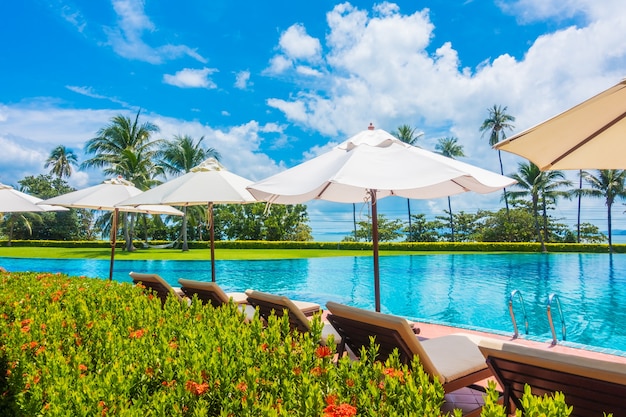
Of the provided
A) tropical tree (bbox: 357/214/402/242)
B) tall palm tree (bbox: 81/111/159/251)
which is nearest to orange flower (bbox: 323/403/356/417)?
tall palm tree (bbox: 81/111/159/251)

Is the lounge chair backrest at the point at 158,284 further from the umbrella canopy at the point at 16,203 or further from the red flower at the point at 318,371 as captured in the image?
the umbrella canopy at the point at 16,203

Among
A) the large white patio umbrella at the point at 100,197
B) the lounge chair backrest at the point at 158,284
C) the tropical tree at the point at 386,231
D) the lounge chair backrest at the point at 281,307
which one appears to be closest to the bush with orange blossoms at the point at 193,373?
the lounge chair backrest at the point at 281,307

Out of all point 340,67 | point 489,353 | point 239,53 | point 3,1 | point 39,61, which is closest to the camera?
point 489,353

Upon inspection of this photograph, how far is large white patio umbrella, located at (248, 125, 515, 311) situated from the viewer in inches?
158

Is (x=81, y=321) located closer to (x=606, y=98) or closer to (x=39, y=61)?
(x=606, y=98)

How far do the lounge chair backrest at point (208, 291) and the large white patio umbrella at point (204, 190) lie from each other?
1832 millimetres

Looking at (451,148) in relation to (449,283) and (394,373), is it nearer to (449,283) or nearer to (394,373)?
(449,283)

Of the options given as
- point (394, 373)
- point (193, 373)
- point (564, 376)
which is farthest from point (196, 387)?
point (564, 376)

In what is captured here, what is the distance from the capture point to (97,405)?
66.5 inches

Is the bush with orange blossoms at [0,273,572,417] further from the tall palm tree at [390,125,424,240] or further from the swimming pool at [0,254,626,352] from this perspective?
the tall palm tree at [390,125,424,240]

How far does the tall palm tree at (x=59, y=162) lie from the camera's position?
43594mm

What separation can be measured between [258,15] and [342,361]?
24192 millimetres

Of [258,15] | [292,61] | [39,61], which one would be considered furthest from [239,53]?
[39,61]

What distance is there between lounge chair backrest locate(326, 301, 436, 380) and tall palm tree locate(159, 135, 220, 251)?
2906 cm
